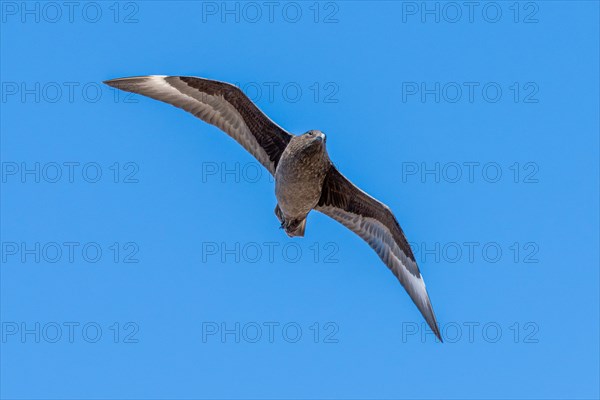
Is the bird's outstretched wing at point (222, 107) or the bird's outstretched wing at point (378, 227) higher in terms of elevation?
the bird's outstretched wing at point (222, 107)

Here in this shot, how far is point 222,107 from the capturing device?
14.6 m

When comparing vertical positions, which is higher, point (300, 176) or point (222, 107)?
point (222, 107)

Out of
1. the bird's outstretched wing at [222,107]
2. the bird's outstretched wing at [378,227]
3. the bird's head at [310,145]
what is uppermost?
the bird's outstretched wing at [222,107]

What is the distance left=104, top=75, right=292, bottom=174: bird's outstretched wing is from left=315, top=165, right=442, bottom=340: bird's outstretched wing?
1050 mm

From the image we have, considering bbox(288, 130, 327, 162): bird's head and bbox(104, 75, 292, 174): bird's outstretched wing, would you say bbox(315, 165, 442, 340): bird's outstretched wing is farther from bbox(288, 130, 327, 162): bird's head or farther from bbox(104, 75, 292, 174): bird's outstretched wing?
bbox(288, 130, 327, 162): bird's head

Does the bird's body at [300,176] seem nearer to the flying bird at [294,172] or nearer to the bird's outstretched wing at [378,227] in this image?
the flying bird at [294,172]

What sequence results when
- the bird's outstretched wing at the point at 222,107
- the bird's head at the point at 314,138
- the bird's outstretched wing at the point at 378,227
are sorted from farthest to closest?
the bird's outstretched wing at the point at 378,227 → the bird's outstretched wing at the point at 222,107 → the bird's head at the point at 314,138

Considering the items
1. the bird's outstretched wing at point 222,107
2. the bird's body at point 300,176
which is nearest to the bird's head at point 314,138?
the bird's body at point 300,176

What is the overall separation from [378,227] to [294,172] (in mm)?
2374

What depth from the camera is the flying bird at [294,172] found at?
45.0 ft

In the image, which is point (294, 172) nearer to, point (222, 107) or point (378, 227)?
point (222, 107)

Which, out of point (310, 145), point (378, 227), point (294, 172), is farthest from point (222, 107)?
point (378, 227)

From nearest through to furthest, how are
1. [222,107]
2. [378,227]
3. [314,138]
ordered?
[314,138]
[222,107]
[378,227]

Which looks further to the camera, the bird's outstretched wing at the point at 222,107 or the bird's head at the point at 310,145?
the bird's outstretched wing at the point at 222,107
